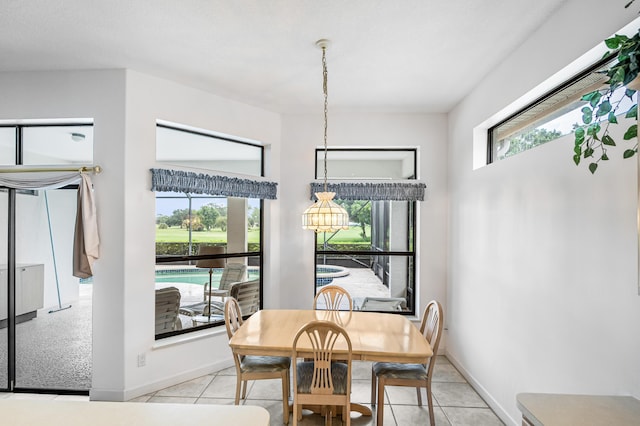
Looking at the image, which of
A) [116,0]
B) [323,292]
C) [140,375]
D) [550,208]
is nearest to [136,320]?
[140,375]

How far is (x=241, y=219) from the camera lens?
372cm

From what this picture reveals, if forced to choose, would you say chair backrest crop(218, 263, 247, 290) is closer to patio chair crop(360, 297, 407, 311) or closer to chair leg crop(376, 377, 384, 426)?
patio chair crop(360, 297, 407, 311)

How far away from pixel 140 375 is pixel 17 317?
1.22 m

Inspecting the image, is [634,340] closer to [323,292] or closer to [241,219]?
[323,292]

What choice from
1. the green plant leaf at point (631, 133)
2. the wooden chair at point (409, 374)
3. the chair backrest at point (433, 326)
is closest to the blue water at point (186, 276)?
the wooden chair at point (409, 374)

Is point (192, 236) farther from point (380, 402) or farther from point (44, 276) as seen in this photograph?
point (380, 402)

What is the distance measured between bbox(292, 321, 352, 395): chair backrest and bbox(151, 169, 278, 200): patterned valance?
5.92ft

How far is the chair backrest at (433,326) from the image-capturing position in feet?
7.82

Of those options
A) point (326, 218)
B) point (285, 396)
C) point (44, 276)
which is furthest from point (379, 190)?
point (44, 276)

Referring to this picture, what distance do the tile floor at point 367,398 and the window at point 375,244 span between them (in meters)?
0.96

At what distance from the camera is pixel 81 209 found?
2.75 m

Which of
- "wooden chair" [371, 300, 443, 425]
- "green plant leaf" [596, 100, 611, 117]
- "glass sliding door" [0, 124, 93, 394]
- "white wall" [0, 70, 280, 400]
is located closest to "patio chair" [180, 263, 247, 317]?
"white wall" [0, 70, 280, 400]

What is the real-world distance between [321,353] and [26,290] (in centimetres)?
277

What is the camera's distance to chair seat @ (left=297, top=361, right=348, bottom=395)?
2.20 meters
